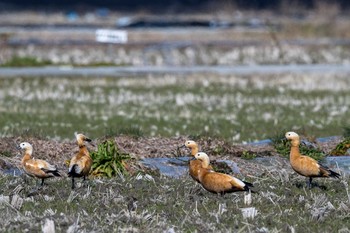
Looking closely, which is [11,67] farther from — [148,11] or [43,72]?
[148,11]

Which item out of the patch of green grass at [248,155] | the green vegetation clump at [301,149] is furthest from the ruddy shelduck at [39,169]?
the green vegetation clump at [301,149]

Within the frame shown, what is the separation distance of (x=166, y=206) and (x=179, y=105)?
17.1 m

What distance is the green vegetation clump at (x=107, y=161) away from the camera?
44.3 ft

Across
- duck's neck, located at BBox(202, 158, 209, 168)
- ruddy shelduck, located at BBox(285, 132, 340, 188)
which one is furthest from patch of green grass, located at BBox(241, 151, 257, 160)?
duck's neck, located at BBox(202, 158, 209, 168)

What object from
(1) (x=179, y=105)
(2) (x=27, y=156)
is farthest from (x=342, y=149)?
(1) (x=179, y=105)

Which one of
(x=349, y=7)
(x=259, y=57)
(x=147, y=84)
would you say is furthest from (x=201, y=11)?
(x=147, y=84)

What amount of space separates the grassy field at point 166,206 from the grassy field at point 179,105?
4.27 m

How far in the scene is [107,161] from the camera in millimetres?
13641

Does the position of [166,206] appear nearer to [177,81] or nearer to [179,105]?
[179,105]

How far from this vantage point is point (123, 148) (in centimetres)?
1537

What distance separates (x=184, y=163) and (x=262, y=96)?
17141mm

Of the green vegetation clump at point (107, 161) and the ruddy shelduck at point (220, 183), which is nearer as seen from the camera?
the ruddy shelduck at point (220, 183)

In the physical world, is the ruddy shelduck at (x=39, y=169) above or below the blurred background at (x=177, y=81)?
above

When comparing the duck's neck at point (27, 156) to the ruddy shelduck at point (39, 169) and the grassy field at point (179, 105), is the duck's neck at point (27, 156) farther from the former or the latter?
the grassy field at point (179, 105)
